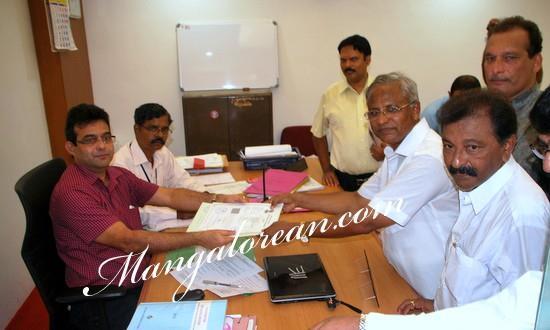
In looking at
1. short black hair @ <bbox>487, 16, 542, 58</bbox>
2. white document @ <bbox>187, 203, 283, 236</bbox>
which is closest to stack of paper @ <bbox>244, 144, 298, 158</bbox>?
white document @ <bbox>187, 203, 283, 236</bbox>

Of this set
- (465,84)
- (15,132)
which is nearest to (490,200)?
(465,84)

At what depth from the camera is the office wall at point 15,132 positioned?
286 centimetres

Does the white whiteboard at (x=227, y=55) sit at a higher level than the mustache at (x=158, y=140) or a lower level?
higher

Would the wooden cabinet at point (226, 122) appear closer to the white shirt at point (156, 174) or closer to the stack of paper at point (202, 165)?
the stack of paper at point (202, 165)

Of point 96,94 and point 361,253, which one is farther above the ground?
point 96,94

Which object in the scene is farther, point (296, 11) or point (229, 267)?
point (296, 11)

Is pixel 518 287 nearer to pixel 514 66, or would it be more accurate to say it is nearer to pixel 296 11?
pixel 514 66

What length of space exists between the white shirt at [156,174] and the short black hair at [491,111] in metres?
1.58

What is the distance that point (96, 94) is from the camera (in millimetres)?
A: 4562

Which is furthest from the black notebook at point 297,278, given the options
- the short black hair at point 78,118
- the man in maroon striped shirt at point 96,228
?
the short black hair at point 78,118

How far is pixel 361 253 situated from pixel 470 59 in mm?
3809

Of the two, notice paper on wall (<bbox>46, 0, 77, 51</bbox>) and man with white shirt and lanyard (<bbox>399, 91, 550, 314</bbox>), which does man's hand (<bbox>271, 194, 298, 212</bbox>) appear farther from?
notice paper on wall (<bbox>46, 0, 77, 51</bbox>)

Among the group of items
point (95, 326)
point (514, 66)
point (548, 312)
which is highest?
point (514, 66)

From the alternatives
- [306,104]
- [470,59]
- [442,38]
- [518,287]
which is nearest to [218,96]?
[306,104]
